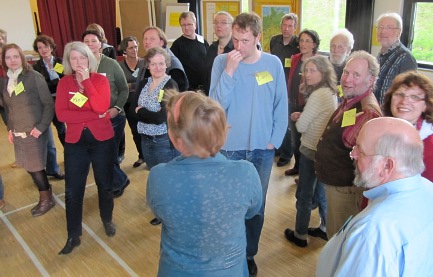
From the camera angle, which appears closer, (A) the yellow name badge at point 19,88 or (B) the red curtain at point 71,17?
(A) the yellow name badge at point 19,88

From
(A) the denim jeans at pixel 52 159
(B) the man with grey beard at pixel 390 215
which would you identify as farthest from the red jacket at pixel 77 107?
(B) the man with grey beard at pixel 390 215

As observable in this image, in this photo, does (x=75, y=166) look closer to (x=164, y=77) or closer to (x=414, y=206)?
(x=164, y=77)

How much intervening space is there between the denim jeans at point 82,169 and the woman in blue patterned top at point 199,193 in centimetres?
146

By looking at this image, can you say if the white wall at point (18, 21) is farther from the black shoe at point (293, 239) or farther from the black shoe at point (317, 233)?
the black shoe at point (317, 233)

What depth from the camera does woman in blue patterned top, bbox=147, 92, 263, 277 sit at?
120 cm

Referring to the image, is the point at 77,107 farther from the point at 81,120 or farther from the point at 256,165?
the point at 256,165

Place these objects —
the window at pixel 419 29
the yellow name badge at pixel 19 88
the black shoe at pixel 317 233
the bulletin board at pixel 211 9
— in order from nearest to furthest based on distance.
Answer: the black shoe at pixel 317 233
the yellow name badge at pixel 19 88
the window at pixel 419 29
the bulletin board at pixel 211 9

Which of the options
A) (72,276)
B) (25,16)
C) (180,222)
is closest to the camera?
(180,222)

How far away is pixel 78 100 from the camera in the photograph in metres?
2.47

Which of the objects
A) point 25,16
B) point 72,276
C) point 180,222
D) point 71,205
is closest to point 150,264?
point 72,276

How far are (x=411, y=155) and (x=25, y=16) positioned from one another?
7265 millimetres

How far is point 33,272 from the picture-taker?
256 cm

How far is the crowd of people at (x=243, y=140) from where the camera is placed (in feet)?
3.83

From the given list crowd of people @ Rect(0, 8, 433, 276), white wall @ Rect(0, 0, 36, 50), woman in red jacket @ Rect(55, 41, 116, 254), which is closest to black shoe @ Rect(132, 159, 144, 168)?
crowd of people @ Rect(0, 8, 433, 276)
